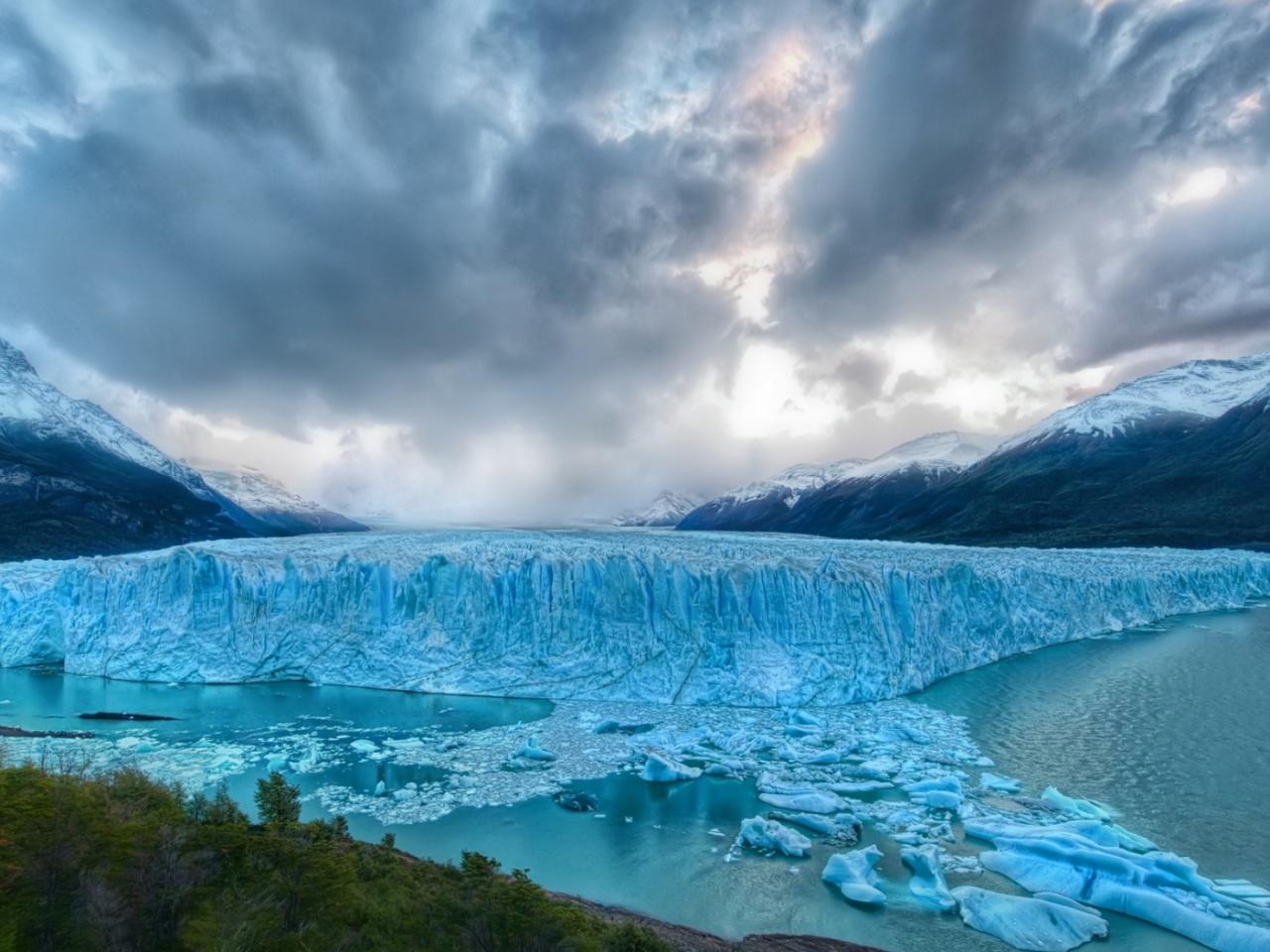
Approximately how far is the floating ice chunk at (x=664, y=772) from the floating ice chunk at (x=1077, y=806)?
5.43m

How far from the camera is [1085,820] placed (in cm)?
947

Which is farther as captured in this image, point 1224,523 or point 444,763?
point 1224,523

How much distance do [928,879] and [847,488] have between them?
10410 centimetres

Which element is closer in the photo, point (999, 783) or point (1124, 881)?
point (1124, 881)

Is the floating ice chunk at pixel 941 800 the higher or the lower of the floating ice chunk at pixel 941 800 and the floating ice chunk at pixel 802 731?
the lower

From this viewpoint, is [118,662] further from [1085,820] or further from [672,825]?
[1085,820]

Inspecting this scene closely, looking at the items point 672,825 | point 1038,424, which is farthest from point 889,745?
point 1038,424

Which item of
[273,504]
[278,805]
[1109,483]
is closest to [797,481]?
[1109,483]

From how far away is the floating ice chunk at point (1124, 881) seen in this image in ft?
24.3

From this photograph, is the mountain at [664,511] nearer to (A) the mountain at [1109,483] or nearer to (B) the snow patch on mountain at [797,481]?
(B) the snow patch on mountain at [797,481]

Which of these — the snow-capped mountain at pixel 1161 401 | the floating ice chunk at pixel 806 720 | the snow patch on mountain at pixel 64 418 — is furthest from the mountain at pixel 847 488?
the floating ice chunk at pixel 806 720

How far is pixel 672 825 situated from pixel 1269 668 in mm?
19349

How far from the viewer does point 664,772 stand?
11.7m

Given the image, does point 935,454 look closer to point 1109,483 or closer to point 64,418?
point 1109,483
